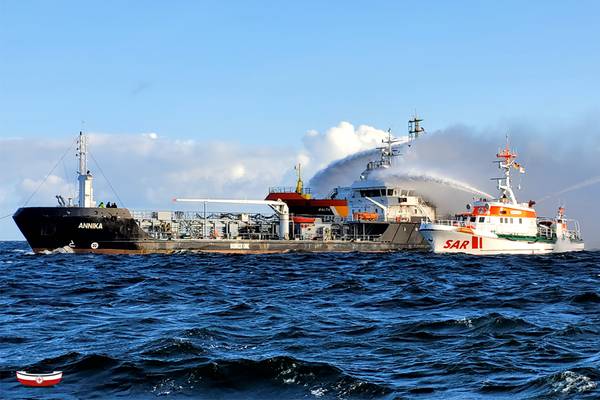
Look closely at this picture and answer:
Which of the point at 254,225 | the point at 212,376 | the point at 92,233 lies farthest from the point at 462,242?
the point at 212,376

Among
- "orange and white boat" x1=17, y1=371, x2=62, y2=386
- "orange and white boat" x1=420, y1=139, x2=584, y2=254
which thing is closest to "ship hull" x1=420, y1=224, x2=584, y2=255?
"orange and white boat" x1=420, y1=139, x2=584, y2=254

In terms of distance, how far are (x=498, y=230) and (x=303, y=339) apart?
55283mm

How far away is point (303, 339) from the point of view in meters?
18.9

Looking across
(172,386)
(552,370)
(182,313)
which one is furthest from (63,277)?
(552,370)

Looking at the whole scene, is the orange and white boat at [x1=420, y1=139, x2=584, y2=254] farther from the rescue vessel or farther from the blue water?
→ the blue water

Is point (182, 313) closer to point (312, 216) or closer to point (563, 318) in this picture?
Result: point (563, 318)

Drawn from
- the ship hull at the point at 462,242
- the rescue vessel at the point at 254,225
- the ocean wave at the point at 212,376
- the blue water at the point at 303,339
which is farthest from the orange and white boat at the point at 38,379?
the ship hull at the point at 462,242

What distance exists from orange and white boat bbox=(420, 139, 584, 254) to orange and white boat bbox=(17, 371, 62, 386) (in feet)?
Answer: 186

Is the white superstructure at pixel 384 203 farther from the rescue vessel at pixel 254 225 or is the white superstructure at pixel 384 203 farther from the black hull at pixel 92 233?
the black hull at pixel 92 233

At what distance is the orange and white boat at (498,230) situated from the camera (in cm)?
6844

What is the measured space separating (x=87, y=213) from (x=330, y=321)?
43.3 metres

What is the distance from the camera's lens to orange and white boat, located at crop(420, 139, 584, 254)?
68.4 metres

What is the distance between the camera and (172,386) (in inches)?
564

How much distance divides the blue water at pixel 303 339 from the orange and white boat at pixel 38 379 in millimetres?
170
